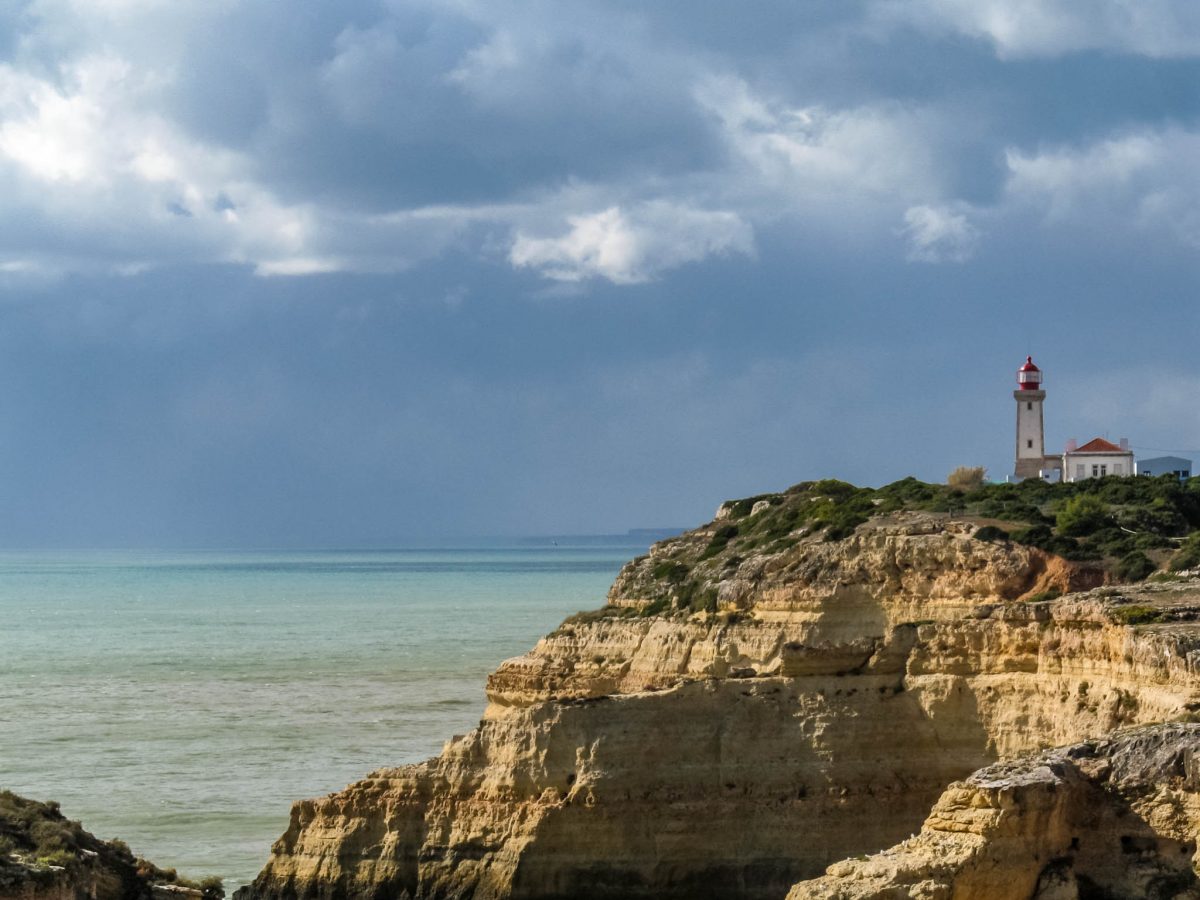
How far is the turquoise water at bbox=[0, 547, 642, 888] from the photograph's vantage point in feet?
153

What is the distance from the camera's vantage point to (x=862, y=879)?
22.4m

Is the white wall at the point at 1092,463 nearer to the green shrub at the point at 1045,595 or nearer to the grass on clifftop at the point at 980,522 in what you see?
the grass on clifftop at the point at 980,522

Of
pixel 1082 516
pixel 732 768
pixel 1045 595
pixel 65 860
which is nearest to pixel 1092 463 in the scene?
pixel 1082 516

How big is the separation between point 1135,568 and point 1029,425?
74.9 ft

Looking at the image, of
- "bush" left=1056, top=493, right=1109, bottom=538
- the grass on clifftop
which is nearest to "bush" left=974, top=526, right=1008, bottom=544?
the grass on clifftop

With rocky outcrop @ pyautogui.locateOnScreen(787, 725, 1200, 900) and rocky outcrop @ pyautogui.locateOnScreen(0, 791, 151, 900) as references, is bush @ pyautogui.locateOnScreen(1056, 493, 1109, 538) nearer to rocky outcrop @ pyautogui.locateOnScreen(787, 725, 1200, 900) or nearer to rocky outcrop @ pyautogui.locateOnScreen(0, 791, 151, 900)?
rocky outcrop @ pyautogui.locateOnScreen(787, 725, 1200, 900)

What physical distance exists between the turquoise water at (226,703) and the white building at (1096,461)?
62.5 ft

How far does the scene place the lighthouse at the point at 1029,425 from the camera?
5731 centimetres

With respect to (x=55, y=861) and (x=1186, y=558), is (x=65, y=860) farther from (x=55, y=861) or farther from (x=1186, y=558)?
(x=1186, y=558)

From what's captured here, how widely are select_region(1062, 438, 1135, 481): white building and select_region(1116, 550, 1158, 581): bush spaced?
20.7m

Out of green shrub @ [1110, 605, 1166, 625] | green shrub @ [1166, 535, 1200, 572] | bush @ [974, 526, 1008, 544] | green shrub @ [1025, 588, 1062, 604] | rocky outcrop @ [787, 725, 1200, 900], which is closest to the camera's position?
rocky outcrop @ [787, 725, 1200, 900]

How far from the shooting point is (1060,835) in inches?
939

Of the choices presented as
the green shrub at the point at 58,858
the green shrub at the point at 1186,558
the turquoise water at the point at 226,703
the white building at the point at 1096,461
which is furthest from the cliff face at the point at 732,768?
the white building at the point at 1096,461

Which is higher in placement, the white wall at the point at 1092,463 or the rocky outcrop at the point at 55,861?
the white wall at the point at 1092,463
